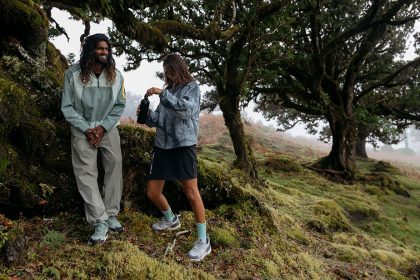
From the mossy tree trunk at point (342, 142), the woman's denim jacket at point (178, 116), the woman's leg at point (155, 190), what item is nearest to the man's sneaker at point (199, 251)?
the woman's leg at point (155, 190)

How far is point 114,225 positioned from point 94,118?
1579mm

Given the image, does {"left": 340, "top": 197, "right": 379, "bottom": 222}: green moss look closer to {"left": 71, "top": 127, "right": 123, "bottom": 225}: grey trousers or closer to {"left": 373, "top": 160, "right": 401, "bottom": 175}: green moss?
{"left": 71, "top": 127, "right": 123, "bottom": 225}: grey trousers

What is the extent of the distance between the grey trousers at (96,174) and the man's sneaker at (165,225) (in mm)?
765

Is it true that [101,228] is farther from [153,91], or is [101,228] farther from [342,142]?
[342,142]

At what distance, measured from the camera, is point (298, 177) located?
1819 cm

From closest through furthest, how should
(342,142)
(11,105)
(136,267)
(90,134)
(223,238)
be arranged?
1. (136,267)
2. (90,134)
3. (11,105)
4. (223,238)
5. (342,142)

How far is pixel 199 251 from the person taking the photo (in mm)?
5254

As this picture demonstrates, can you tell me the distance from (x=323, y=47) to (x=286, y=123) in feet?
33.6

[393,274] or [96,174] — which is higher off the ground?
[96,174]

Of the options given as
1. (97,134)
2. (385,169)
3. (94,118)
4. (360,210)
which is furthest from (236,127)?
(385,169)

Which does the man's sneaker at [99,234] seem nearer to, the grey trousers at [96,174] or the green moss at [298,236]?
the grey trousers at [96,174]

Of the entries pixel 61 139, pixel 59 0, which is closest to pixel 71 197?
pixel 61 139

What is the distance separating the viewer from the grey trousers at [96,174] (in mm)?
4941

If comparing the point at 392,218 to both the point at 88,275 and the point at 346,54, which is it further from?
the point at 88,275
